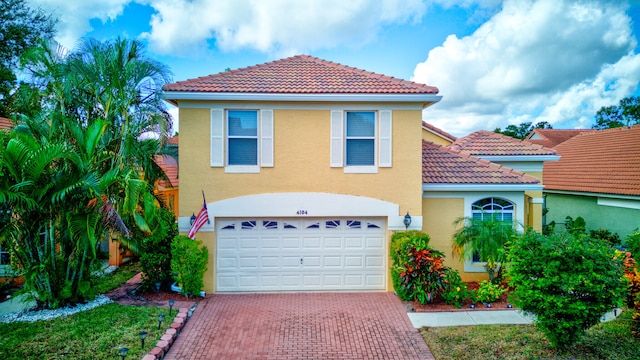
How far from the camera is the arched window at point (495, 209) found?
465 inches

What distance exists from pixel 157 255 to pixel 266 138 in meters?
4.59

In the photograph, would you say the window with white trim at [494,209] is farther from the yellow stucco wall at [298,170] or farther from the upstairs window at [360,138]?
the upstairs window at [360,138]

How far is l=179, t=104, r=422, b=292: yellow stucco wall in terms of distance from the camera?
10.7 meters

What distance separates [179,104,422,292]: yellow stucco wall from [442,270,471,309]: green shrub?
1849 mm

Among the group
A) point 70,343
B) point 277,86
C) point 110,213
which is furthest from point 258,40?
point 70,343

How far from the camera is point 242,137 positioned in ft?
35.7

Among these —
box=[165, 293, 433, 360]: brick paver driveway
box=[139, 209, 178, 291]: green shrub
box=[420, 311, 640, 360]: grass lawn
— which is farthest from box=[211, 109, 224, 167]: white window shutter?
box=[420, 311, 640, 360]: grass lawn

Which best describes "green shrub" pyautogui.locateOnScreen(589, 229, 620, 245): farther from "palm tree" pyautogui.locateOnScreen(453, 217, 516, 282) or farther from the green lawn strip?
the green lawn strip

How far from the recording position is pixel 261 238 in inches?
436

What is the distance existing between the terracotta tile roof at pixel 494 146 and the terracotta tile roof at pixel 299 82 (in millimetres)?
5072

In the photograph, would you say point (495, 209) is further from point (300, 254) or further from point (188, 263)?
point (188, 263)

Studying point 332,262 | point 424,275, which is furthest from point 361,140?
point 424,275

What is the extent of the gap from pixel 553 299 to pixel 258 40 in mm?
14489

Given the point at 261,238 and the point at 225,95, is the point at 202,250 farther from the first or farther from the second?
the point at 225,95
